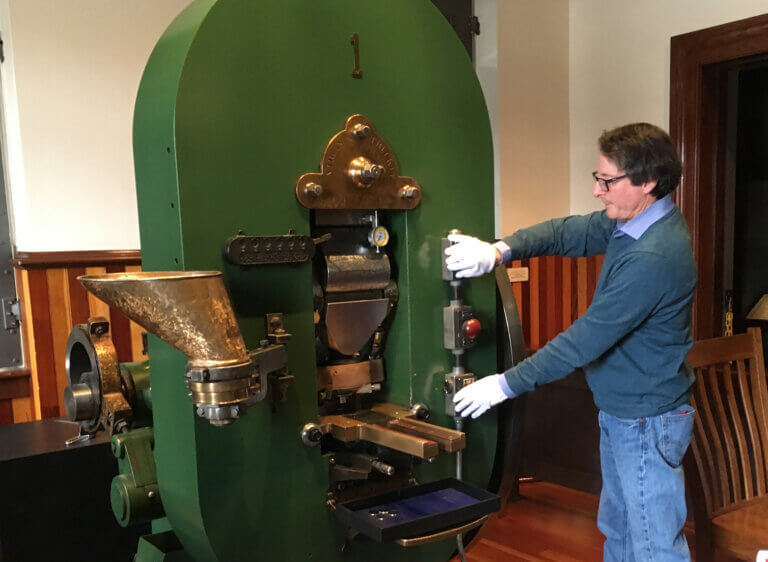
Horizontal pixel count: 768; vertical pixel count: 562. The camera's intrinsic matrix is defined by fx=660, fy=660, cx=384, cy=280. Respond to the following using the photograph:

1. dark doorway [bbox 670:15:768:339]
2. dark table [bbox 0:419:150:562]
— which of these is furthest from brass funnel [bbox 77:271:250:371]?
dark doorway [bbox 670:15:768:339]

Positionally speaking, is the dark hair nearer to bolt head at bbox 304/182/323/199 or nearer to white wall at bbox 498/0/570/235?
bolt head at bbox 304/182/323/199

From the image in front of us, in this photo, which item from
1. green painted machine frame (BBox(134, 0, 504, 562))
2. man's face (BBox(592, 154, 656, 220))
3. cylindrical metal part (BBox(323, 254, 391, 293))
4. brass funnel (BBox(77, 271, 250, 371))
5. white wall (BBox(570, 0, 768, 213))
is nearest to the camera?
brass funnel (BBox(77, 271, 250, 371))

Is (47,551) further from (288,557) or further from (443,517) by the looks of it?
(443,517)

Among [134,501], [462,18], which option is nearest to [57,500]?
[134,501]

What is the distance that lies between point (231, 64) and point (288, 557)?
39.1 inches

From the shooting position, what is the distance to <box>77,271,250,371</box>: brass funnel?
1093 millimetres

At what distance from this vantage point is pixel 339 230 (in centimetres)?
149

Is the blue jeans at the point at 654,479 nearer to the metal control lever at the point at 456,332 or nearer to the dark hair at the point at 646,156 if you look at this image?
the metal control lever at the point at 456,332

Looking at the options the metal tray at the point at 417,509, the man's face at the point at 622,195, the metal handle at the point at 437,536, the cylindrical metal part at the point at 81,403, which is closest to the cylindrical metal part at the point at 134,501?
the cylindrical metal part at the point at 81,403

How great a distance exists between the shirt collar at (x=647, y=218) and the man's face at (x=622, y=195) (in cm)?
1

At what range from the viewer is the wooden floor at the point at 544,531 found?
2648 millimetres

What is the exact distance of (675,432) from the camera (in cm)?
171

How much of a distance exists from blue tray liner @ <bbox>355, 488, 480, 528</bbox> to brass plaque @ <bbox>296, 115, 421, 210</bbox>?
637mm

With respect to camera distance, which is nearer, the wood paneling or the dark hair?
the dark hair
